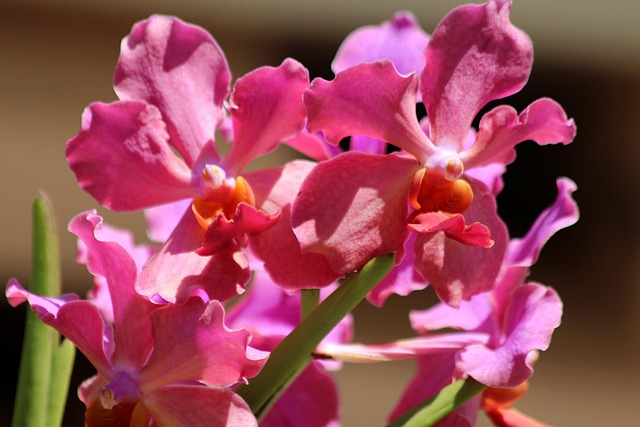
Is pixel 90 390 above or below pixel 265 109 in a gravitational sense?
below

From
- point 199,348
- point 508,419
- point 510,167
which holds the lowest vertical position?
point 510,167

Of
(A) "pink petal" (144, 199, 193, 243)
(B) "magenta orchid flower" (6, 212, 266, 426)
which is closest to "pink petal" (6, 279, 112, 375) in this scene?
(B) "magenta orchid flower" (6, 212, 266, 426)

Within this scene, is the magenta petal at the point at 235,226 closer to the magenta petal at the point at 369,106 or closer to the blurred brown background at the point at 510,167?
the magenta petal at the point at 369,106

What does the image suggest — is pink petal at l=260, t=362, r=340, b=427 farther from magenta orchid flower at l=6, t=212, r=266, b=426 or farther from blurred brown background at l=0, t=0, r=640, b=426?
blurred brown background at l=0, t=0, r=640, b=426

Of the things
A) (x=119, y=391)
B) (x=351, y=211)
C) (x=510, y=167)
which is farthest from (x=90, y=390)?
(x=510, y=167)

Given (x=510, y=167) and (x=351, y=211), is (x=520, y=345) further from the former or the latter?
(x=510, y=167)

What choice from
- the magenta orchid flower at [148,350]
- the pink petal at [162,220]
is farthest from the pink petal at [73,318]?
the pink petal at [162,220]
